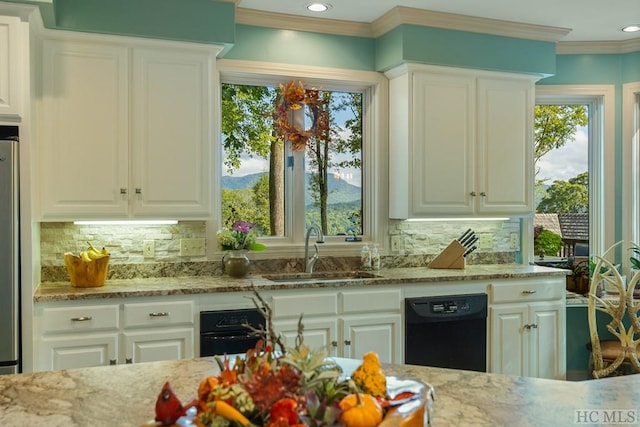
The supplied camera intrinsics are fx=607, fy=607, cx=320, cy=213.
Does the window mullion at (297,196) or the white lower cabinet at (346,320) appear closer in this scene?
the white lower cabinet at (346,320)

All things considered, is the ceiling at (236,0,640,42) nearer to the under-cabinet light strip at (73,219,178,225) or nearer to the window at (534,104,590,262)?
the window at (534,104,590,262)

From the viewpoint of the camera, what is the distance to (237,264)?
12.0 ft

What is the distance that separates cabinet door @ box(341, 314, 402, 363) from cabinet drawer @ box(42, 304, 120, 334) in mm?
1287

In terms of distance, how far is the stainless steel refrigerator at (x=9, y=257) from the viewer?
9.04 ft

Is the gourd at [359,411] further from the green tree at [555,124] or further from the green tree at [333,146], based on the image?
the green tree at [555,124]

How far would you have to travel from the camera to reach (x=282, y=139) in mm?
4121

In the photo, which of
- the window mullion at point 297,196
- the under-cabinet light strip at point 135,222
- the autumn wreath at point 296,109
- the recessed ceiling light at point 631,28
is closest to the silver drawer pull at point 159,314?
the under-cabinet light strip at point 135,222

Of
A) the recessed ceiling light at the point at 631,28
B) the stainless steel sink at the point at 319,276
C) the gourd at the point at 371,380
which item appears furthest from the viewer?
the recessed ceiling light at the point at 631,28

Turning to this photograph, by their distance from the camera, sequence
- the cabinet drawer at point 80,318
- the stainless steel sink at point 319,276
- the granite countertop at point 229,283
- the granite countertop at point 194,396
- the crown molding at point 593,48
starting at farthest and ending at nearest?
the crown molding at point 593,48 < the stainless steel sink at point 319,276 < the granite countertop at point 229,283 < the cabinet drawer at point 80,318 < the granite countertop at point 194,396

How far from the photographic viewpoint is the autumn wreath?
13.3ft

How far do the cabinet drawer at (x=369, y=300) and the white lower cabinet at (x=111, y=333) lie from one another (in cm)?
89

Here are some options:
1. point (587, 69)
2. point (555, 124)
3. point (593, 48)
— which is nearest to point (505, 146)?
point (555, 124)

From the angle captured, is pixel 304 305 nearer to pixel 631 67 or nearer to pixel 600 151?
Result: pixel 600 151

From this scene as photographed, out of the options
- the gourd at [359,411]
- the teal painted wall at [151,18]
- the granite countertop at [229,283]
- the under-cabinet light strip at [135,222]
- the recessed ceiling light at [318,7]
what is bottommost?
the granite countertop at [229,283]
